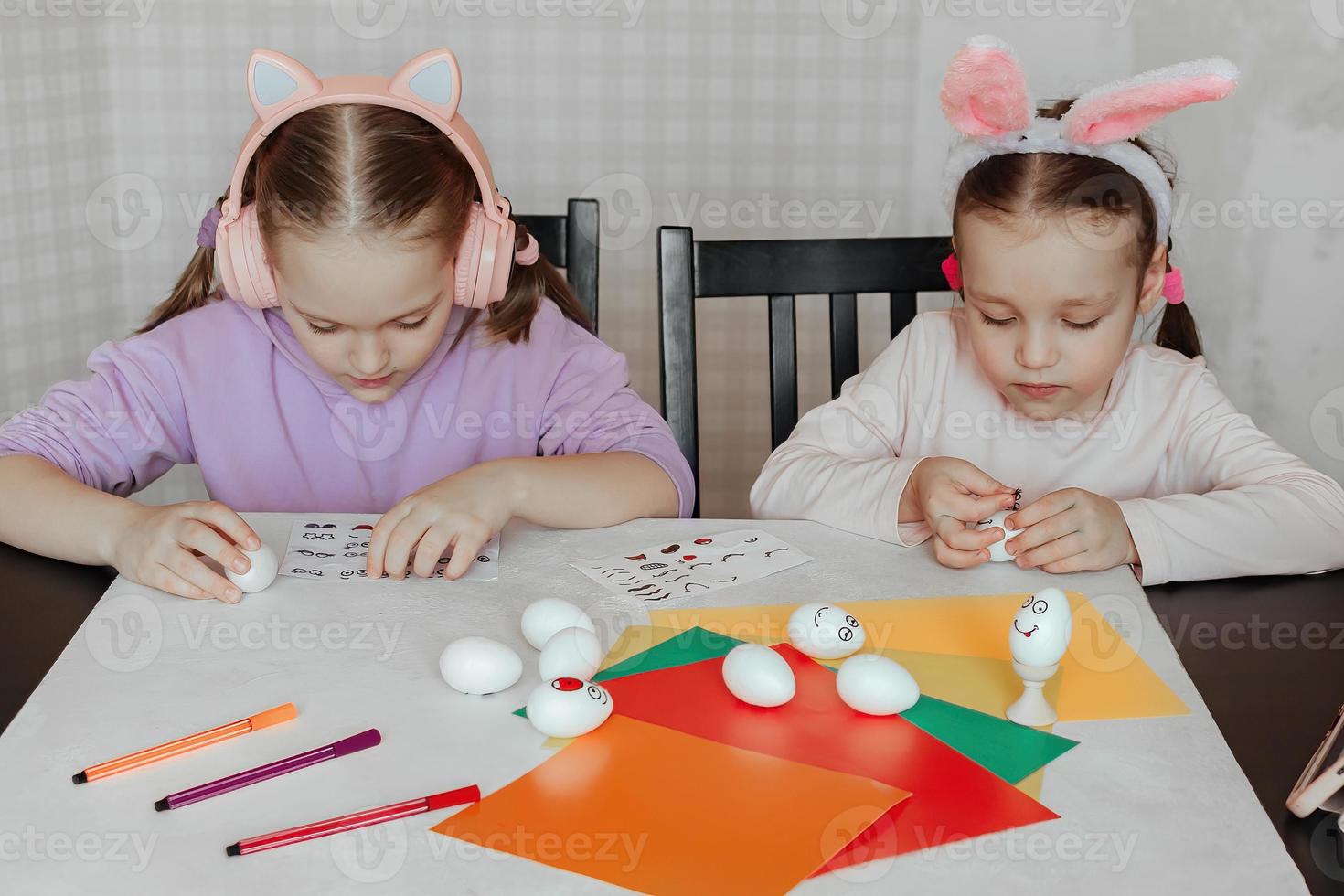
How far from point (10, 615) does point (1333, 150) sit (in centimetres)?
203

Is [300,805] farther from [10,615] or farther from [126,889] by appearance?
[10,615]

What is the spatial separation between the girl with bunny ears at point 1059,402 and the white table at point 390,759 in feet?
0.24

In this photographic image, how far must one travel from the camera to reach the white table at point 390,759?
2.23 feet

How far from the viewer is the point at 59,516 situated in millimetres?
1112

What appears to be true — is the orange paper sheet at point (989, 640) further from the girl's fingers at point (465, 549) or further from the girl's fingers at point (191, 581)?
the girl's fingers at point (191, 581)

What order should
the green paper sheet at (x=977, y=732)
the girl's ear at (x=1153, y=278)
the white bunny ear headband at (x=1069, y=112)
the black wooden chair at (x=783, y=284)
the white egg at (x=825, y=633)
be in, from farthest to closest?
the black wooden chair at (x=783, y=284) → the girl's ear at (x=1153, y=278) → the white bunny ear headband at (x=1069, y=112) → the white egg at (x=825, y=633) → the green paper sheet at (x=977, y=732)

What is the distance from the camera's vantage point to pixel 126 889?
66 cm

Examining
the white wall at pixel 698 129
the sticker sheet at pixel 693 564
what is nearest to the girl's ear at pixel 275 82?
the sticker sheet at pixel 693 564

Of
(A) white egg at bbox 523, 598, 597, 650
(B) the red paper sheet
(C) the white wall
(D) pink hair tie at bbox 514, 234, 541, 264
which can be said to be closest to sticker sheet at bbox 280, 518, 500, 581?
(A) white egg at bbox 523, 598, 597, 650

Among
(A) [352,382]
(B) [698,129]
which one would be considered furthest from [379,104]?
(B) [698,129]

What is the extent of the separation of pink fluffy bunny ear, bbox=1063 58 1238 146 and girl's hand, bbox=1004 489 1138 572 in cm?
34

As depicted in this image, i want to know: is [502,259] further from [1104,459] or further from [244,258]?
[1104,459]

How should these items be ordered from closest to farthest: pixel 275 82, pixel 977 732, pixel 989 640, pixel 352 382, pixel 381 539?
1. pixel 977 732
2. pixel 989 640
3. pixel 381 539
4. pixel 275 82
5. pixel 352 382

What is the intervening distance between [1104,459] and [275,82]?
2.93 ft
